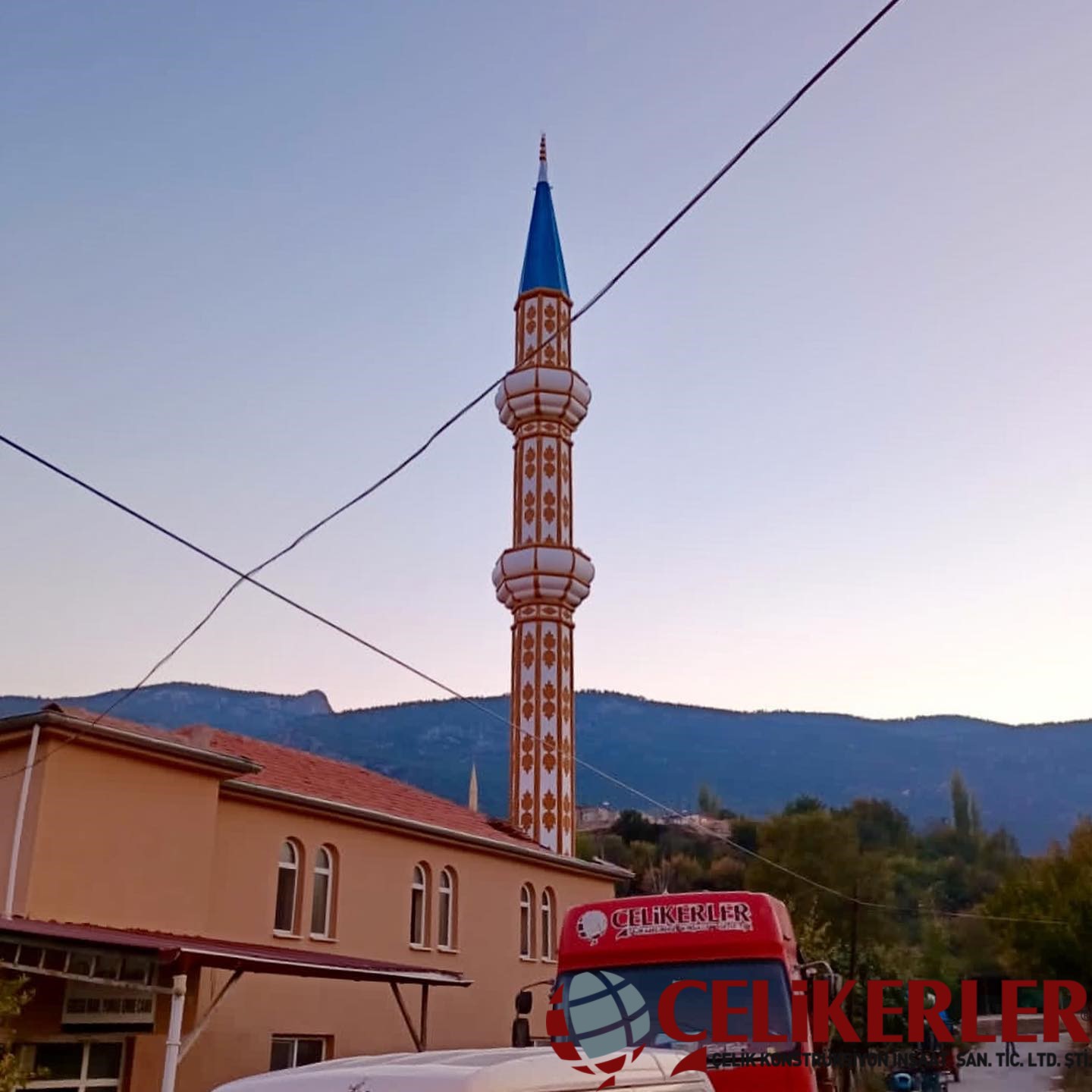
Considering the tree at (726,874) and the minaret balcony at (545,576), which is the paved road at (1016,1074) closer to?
the minaret balcony at (545,576)

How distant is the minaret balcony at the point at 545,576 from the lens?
33.5m

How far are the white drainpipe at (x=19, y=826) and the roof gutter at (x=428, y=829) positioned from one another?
9.55 feet

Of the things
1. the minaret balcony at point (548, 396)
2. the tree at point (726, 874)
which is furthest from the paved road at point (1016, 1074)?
the tree at point (726, 874)

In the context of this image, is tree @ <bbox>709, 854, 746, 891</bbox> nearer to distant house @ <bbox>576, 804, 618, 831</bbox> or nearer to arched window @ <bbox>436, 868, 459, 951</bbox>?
distant house @ <bbox>576, 804, 618, 831</bbox>

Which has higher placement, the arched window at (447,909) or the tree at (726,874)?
the tree at (726,874)

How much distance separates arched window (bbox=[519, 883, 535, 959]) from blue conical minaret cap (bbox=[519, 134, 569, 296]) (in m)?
19.9

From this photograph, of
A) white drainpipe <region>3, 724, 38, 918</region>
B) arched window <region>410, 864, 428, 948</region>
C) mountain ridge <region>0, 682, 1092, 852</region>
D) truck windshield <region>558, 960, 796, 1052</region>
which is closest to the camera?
truck windshield <region>558, 960, 796, 1052</region>

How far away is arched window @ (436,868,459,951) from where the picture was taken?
20500mm

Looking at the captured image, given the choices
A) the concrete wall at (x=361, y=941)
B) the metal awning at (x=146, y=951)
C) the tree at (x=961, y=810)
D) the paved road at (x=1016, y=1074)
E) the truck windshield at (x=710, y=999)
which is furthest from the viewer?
the tree at (x=961, y=810)

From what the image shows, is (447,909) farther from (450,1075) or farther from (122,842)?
(450,1075)

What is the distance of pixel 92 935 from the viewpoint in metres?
11.4

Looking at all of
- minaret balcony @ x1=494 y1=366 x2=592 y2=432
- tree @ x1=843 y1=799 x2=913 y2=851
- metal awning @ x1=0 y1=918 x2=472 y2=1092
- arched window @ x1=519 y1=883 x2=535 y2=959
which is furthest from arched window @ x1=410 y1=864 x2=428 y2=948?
tree @ x1=843 y1=799 x2=913 y2=851

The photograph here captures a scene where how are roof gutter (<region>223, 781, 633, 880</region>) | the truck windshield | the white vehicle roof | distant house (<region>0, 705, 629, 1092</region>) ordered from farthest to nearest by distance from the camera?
roof gutter (<region>223, 781, 633, 880</region>) < distant house (<region>0, 705, 629, 1092</region>) < the truck windshield < the white vehicle roof

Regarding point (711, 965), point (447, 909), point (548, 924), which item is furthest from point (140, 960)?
point (548, 924)
